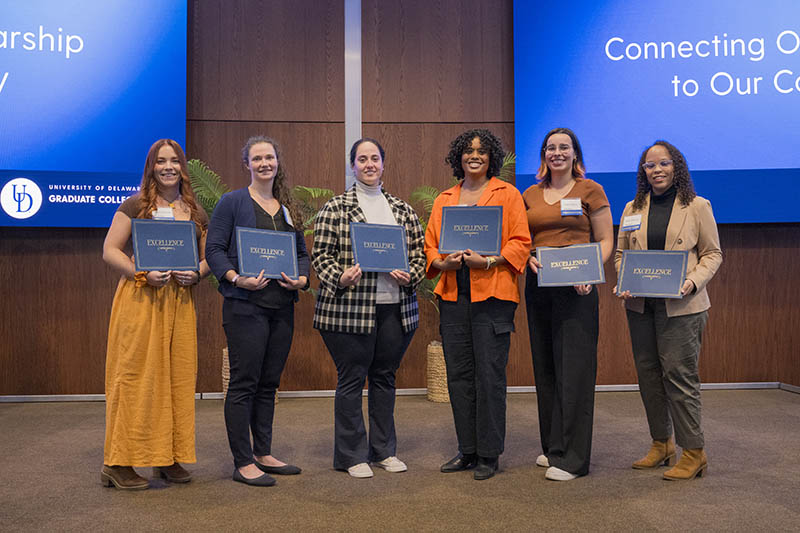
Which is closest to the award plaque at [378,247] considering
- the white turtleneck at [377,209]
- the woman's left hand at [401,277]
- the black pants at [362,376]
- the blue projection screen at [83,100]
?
the woman's left hand at [401,277]

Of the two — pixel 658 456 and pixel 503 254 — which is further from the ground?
pixel 503 254


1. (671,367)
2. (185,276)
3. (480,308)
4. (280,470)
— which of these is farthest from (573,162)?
(280,470)

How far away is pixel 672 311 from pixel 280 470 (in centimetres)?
196

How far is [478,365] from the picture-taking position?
297 cm

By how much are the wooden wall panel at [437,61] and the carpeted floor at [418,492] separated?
270 centimetres

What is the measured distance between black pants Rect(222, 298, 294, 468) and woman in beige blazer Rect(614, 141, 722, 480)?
1.63m

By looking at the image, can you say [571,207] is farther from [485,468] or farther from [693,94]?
[693,94]

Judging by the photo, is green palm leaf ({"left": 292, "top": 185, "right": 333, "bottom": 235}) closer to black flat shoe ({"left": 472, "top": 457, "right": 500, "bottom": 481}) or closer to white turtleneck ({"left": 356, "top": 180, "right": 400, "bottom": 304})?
white turtleneck ({"left": 356, "top": 180, "right": 400, "bottom": 304})

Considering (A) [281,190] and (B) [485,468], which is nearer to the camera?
(B) [485,468]

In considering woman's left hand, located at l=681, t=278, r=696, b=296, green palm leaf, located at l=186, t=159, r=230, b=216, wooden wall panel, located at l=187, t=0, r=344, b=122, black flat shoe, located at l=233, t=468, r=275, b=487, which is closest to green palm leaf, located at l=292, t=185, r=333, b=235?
green palm leaf, located at l=186, t=159, r=230, b=216

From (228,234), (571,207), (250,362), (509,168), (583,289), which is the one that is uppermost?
(509,168)

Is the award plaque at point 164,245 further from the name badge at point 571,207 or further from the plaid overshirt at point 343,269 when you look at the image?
the name badge at point 571,207

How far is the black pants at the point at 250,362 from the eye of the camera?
284cm

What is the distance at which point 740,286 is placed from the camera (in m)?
5.52
